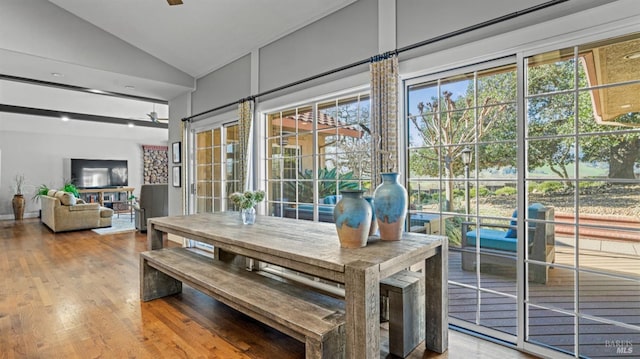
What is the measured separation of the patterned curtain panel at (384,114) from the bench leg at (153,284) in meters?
2.25

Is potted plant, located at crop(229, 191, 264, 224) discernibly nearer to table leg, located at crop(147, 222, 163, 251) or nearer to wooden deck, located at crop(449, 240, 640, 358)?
table leg, located at crop(147, 222, 163, 251)

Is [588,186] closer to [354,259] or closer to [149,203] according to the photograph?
[354,259]

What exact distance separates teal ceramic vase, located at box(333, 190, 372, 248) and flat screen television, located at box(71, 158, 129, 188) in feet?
36.7

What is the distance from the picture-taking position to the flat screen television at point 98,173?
10016mm

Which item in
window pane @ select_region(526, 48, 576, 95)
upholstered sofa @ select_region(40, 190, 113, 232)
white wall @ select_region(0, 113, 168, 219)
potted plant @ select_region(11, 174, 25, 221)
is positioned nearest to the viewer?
window pane @ select_region(526, 48, 576, 95)

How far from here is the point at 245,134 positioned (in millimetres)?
4320

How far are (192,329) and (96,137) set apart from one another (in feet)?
34.5

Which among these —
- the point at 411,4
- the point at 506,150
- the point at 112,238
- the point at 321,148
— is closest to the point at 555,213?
the point at 506,150

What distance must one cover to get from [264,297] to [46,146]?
10975 mm

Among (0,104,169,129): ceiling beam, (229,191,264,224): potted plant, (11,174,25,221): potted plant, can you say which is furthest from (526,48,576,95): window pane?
(11,174,25,221): potted plant

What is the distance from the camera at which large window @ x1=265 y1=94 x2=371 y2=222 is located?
3244 mm

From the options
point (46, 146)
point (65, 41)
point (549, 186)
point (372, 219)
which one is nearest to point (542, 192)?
point (549, 186)

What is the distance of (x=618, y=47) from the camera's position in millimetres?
1881

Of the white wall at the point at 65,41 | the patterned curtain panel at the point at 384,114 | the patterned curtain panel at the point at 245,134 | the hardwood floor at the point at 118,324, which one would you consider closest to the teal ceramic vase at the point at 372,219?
the patterned curtain panel at the point at 384,114
